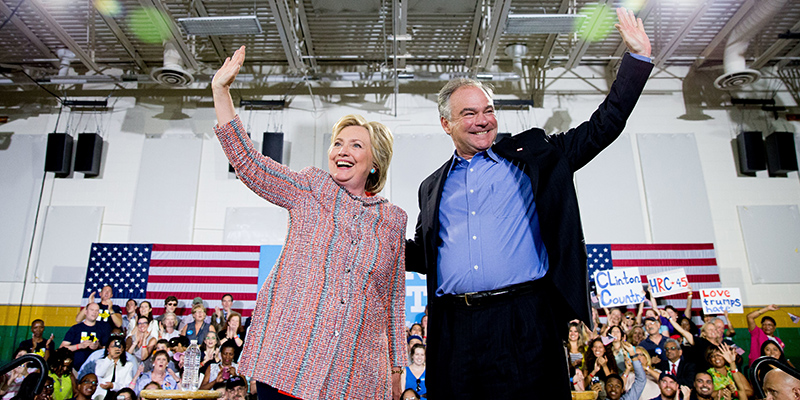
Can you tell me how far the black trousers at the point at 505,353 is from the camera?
1629mm

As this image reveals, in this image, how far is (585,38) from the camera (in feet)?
26.9

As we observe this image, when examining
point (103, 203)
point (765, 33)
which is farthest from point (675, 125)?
point (103, 203)

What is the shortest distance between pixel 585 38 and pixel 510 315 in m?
7.66

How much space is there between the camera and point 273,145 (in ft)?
30.2

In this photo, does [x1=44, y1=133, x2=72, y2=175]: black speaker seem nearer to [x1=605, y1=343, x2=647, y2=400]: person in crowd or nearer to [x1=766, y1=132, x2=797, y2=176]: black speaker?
[x1=605, y1=343, x2=647, y2=400]: person in crowd

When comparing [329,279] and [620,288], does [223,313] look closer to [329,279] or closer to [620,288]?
[620,288]

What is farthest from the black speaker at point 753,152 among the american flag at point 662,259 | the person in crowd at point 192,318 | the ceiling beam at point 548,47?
the person in crowd at point 192,318

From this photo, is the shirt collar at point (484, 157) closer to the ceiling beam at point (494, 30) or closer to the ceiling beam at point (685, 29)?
the ceiling beam at point (494, 30)

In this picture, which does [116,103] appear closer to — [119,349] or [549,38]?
[119,349]

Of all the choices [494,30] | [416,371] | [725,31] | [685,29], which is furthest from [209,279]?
[725,31]

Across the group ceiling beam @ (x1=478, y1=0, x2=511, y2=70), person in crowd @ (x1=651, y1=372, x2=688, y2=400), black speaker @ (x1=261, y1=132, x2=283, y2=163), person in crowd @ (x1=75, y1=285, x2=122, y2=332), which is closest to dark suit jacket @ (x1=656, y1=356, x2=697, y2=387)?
person in crowd @ (x1=651, y1=372, x2=688, y2=400)

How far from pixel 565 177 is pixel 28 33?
413 inches

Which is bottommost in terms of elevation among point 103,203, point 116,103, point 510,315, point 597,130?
point 510,315

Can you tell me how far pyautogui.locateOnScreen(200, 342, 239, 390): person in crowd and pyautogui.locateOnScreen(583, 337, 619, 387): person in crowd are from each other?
3.99 metres
